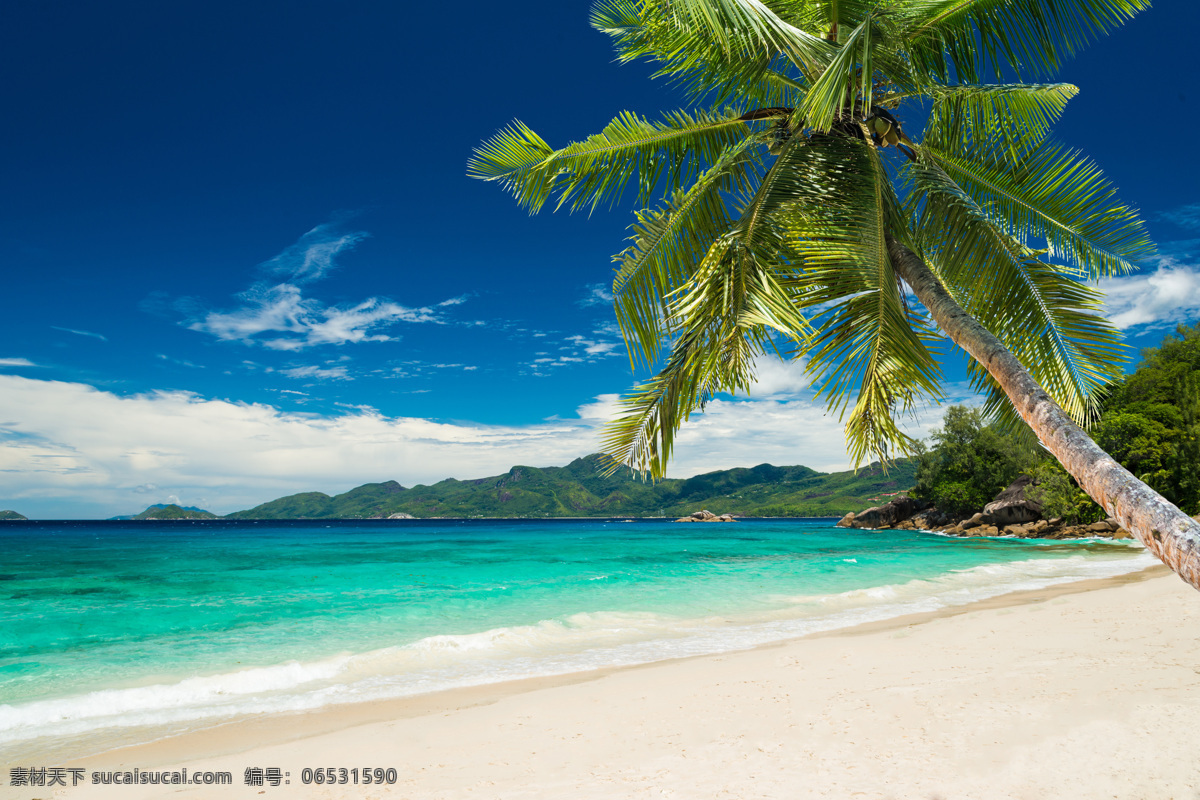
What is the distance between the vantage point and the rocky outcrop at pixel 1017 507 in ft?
130

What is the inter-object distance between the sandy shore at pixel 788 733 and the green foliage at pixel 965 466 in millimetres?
45845

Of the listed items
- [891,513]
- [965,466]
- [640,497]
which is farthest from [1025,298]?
[640,497]

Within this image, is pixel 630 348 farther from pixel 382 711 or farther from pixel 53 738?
pixel 53 738

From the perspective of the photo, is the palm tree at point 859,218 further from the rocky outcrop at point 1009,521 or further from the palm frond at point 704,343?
the rocky outcrop at point 1009,521

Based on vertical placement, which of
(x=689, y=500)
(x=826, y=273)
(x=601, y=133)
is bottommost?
(x=689, y=500)

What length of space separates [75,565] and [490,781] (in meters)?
32.3

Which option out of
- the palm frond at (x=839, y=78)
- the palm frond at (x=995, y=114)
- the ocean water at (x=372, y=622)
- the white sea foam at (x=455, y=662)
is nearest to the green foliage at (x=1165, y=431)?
the ocean water at (x=372, y=622)

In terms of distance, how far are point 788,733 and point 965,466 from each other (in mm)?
53817

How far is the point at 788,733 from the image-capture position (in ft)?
15.3

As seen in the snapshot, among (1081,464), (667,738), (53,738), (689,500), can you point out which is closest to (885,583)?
(667,738)

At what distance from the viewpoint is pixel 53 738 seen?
586 centimetres

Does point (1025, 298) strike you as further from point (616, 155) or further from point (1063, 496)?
point (1063, 496)

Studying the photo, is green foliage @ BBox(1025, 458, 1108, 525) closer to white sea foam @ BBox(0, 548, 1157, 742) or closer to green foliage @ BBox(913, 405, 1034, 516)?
green foliage @ BBox(913, 405, 1034, 516)

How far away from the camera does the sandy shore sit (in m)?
3.75
